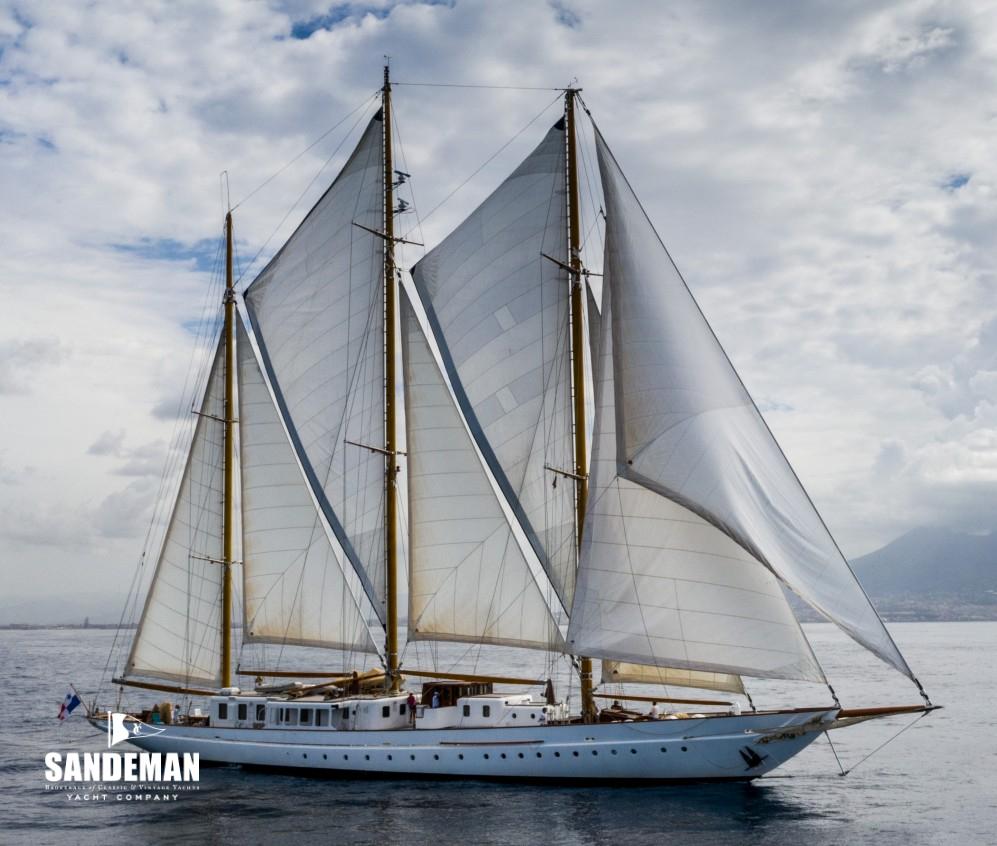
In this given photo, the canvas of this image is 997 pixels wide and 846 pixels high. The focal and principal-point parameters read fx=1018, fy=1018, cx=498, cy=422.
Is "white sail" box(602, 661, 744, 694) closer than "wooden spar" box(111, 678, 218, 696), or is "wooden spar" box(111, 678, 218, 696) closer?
"white sail" box(602, 661, 744, 694)

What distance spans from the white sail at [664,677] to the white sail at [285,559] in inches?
330

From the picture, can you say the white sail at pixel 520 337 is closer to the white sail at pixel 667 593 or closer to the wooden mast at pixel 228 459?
the white sail at pixel 667 593

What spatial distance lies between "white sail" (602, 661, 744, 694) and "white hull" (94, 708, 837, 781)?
0.96 meters

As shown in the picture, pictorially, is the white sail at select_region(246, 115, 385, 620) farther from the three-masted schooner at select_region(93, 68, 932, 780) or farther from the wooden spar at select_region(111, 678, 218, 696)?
the wooden spar at select_region(111, 678, 218, 696)

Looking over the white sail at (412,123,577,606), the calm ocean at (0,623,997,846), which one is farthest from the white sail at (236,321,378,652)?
the white sail at (412,123,577,606)

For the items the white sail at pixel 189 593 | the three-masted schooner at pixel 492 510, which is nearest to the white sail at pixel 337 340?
the three-masted schooner at pixel 492 510

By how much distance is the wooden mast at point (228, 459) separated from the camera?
3506 cm

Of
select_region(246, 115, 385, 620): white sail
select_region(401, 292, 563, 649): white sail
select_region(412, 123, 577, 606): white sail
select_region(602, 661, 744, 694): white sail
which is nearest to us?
select_region(602, 661, 744, 694): white sail

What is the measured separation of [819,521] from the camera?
25.5 metres

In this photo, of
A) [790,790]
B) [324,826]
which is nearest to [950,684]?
[790,790]

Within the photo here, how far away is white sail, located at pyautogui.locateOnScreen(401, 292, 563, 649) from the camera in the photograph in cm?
3084

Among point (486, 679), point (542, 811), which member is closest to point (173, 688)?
point (486, 679)

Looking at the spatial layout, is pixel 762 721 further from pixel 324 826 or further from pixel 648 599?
pixel 324 826

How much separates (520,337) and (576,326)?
5.87ft
